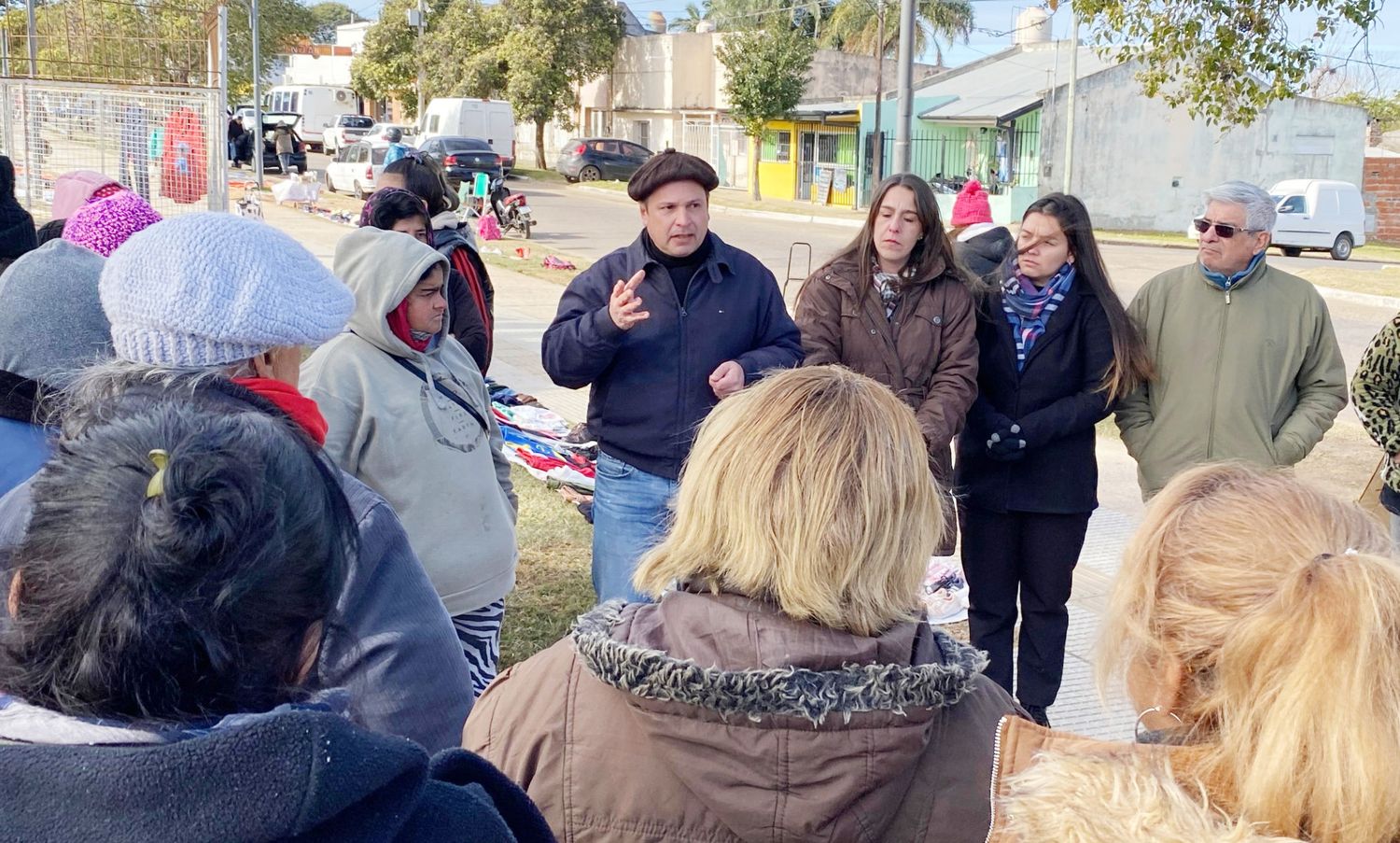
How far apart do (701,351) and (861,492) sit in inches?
88.0

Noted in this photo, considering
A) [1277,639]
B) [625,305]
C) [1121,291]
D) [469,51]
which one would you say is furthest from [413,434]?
[469,51]

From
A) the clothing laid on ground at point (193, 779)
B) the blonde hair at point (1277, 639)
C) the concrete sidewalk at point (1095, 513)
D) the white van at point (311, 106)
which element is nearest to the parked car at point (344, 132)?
the white van at point (311, 106)

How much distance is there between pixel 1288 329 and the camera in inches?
164

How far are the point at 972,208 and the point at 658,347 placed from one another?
8.54 feet

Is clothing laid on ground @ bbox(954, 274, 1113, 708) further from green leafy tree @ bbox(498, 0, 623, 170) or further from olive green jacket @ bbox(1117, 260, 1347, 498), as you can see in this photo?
green leafy tree @ bbox(498, 0, 623, 170)

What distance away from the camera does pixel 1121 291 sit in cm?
1831

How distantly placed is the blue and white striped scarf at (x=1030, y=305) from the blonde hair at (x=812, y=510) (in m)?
2.42

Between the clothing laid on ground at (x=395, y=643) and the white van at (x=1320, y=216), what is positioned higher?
the white van at (x=1320, y=216)

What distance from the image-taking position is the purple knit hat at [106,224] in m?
4.04

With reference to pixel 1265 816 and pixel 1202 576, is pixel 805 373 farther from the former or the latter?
pixel 1265 816

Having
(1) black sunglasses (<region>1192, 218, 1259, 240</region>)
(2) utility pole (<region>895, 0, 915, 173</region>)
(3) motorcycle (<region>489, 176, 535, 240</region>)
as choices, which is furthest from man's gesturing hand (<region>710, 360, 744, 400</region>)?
(3) motorcycle (<region>489, 176, 535, 240</region>)

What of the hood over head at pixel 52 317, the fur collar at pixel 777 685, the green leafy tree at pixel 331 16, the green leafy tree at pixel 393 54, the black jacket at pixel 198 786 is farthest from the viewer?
the green leafy tree at pixel 331 16

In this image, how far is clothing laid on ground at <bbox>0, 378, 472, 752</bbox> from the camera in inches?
80.3

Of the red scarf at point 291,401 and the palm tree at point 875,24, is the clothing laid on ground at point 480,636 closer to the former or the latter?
the red scarf at point 291,401
